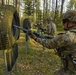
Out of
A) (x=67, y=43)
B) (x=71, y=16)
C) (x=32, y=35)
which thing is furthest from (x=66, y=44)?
(x=32, y=35)

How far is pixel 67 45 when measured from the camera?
3.40 m

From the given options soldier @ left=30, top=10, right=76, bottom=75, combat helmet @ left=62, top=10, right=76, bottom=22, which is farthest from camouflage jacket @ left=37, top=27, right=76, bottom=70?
combat helmet @ left=62, top=10, right=76, bottom=22

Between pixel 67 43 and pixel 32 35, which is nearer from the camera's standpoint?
pixel 67 43

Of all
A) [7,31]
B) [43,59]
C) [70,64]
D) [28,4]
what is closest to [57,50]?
[70,64]

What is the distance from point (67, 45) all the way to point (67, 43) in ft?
0.33

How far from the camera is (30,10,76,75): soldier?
10.8 ft

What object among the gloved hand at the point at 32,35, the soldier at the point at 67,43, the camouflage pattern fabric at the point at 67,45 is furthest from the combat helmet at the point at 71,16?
the gloved hand at the point at 32,35

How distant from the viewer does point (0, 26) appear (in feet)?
13.3

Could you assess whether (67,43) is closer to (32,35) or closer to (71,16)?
(71,16)

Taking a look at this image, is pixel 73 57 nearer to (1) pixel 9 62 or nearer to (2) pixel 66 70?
(2) pixel 66 70

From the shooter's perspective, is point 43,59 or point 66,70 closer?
point 66,70

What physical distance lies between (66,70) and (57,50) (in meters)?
0.40

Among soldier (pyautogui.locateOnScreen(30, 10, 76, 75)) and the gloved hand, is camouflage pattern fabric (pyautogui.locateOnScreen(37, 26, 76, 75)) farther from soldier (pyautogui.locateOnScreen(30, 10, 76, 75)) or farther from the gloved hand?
the gloved hand

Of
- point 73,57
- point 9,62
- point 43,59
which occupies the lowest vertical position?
point 43,59
